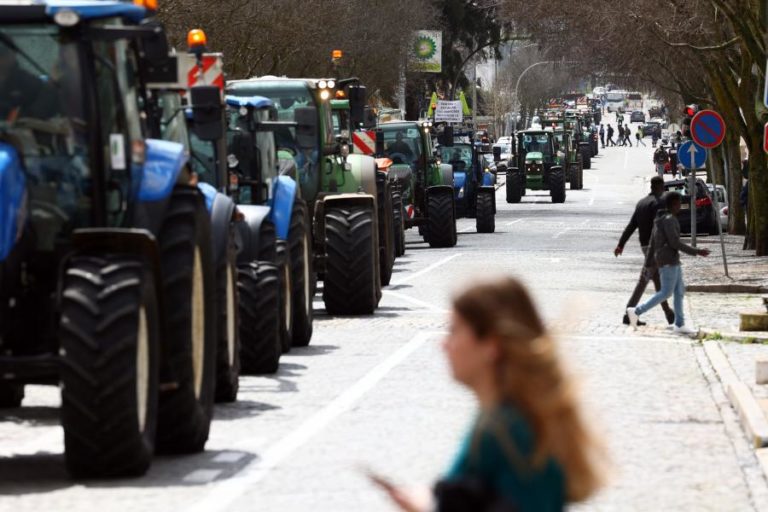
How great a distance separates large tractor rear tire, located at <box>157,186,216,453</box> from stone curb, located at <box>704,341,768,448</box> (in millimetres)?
3206

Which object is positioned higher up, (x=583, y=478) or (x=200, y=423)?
(x=583, y=478)

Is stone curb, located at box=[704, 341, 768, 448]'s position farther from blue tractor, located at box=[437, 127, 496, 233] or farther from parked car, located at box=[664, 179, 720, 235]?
parked car, located at box=[664, 179, 720, 235]

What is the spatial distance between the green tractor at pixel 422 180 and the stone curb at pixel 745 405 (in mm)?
22081

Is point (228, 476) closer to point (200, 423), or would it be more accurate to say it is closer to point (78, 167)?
point (200, 423)

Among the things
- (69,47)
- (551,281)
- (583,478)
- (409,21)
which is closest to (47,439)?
(69,47)

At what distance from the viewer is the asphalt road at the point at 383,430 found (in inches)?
396

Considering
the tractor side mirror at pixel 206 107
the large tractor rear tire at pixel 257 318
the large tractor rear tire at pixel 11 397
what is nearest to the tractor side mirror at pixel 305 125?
the large tractor rear tire at pixel 257 318

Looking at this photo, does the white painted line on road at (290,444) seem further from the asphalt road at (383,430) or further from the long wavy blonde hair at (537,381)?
the long wavy blonde hair at (537,381)

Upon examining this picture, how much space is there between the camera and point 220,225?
43.3ft

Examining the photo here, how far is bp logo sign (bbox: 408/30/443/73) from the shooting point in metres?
77.7

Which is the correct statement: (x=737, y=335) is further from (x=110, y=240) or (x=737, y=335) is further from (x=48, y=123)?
(x=110, y=240)

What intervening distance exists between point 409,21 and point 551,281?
44474 millimetres

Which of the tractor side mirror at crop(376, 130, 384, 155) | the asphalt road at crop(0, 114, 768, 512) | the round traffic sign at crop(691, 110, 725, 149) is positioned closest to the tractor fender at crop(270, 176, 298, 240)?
the asphalt road at crop(0, 114, 768, 512)

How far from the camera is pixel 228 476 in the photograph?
10719 millimetres
